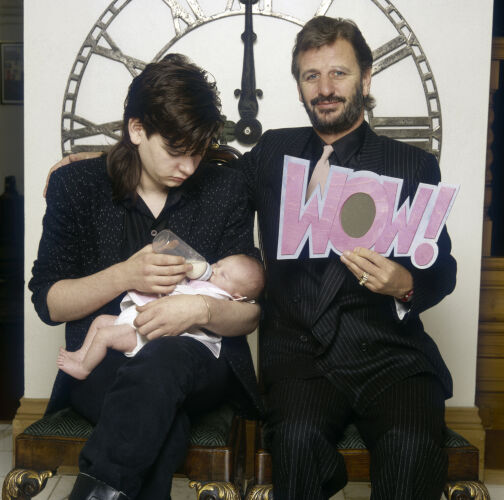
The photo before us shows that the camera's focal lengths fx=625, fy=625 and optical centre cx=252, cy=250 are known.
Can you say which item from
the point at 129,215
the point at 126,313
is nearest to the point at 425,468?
the point at 126,313

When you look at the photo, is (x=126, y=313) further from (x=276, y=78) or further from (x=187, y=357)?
(x=276, y=78)

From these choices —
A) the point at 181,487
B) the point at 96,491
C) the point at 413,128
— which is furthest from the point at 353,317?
the point at 181,487

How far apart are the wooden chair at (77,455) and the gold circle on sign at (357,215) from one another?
0.55 meters

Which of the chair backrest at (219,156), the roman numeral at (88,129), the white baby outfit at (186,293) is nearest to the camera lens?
the white baby outfit at (186,293)

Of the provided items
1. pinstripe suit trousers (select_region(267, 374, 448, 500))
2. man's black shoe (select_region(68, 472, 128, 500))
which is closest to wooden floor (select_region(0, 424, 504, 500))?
pinstripe suit trousers (select_region(267, 374, 448, 500))

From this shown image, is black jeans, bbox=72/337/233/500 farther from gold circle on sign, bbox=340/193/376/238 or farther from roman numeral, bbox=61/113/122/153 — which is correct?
roman numeral, bbox=61/113/122/153

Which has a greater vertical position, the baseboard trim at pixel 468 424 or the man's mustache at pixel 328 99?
the man's mustache at pixel 328 99

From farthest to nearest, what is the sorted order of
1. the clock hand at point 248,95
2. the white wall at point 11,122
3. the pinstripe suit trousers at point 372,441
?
the white wall at point 11,122 → the clock hand at point 248,95 → the pinstripe suit trousers at point 372,441

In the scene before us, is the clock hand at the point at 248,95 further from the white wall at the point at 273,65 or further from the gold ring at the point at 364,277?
the gold ring at the point at 364,277

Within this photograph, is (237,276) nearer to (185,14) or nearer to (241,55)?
(241,55)

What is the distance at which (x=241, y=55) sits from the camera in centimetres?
228

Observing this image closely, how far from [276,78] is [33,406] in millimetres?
1594

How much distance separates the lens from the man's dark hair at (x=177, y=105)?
1422 millimetres

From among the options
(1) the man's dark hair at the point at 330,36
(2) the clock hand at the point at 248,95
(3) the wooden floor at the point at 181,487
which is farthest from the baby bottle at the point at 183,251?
(3) the wooden floor at the point at 181,487
